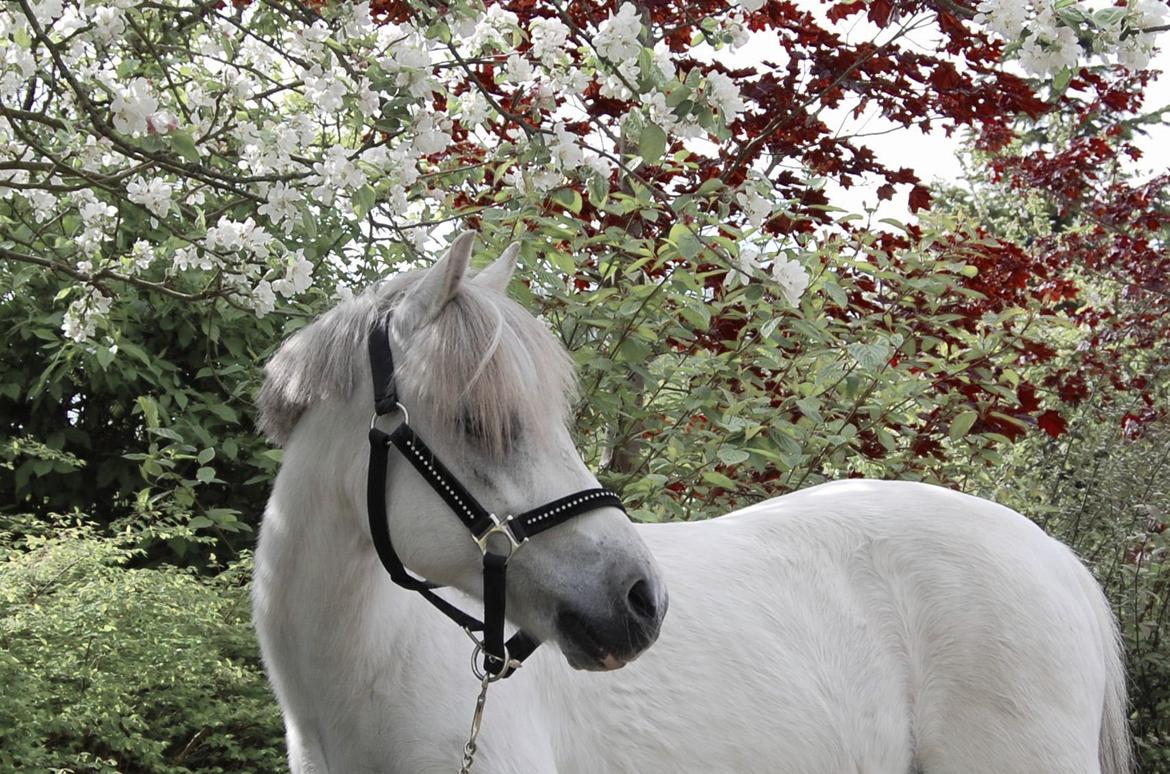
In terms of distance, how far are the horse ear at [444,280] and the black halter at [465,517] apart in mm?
115

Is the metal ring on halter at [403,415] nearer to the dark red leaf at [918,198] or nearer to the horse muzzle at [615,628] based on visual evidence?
the horse muzzle at [615,628]

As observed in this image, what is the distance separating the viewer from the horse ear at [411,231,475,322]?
2129 millimetres

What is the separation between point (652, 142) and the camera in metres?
3.04

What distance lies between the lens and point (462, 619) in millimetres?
2188

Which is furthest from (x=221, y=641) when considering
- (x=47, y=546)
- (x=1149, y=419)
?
(x=1149, y=419)

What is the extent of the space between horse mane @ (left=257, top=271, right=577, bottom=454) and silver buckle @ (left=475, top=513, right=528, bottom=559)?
126 millimetres

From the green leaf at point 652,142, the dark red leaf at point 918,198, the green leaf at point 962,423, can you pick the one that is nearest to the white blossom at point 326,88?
the green leaf at point 652,142

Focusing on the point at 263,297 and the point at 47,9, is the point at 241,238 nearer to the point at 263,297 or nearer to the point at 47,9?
the point at 263,297

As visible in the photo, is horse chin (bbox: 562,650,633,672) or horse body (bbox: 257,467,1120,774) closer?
horse chin (bbox: 562,650,633,672)

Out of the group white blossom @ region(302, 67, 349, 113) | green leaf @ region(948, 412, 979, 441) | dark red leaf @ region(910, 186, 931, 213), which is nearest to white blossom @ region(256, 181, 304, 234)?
white blossom @ region(302, 67, 349, 113)

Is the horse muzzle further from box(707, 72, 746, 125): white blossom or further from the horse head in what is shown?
box(707, 72, 746, 125): white blossom

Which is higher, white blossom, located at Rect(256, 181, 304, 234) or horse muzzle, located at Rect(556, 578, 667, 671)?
white blossom, located at Rect(256, 181, 304, 234)

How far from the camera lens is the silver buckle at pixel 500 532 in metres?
2.05

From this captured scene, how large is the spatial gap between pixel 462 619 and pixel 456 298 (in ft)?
2.00
